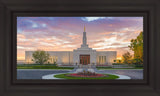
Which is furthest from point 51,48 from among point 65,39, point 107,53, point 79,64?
point 107,53

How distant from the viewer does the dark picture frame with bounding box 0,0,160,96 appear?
4.39 feet

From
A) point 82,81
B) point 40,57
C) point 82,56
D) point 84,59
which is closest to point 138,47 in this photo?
point 84,59

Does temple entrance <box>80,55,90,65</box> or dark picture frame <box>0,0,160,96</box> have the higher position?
dark picture frame <box>0,0,160,96</box>

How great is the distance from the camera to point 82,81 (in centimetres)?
140

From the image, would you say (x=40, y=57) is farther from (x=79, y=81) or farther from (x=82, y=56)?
(x=79, y=81)

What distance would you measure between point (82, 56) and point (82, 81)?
27.0 feet

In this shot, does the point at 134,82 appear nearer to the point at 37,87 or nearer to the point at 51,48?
the point at 37,87

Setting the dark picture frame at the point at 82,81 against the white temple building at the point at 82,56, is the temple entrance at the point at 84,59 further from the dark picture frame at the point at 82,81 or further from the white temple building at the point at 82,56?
the dark picture frame at the point at 82,81

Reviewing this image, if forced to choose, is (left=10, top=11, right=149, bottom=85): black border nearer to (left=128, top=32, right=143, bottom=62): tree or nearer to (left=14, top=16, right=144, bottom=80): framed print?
(left=128, top=32, right=143, bottom=62): tree

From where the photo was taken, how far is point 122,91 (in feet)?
4.41

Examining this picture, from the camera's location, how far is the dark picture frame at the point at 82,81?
1338 millimetres

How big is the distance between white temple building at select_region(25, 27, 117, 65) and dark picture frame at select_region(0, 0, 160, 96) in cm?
754

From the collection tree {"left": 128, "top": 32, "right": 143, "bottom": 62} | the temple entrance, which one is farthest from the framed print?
tree {"left": 128, "top": 32, "right": 143, "bottom": 62}

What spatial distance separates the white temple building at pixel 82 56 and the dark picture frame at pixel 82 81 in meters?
7.54
